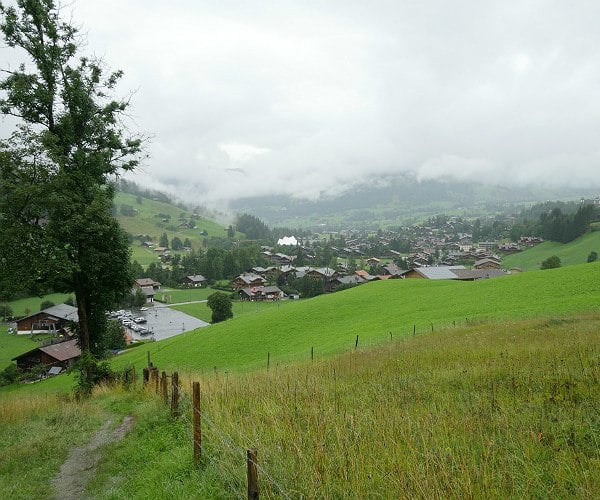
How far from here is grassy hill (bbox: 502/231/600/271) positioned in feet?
381

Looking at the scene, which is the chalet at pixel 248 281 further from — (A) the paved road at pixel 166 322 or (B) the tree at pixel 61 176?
(B) the tree at pixel 61 176

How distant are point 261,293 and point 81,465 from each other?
109 metres

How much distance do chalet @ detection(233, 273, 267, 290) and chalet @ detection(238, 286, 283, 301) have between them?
6961 millimetres

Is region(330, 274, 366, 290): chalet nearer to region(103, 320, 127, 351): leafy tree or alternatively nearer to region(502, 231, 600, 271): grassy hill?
region(502, 231, 600, 271): grassy hill

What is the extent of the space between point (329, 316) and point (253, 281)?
3459 inches

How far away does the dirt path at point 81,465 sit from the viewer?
8.50m

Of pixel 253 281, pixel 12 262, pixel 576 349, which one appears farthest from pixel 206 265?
pixel 576 349

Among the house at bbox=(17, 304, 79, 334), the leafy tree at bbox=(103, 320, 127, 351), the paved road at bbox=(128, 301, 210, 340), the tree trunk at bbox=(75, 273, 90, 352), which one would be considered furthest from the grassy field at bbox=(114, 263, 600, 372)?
the house at bbox=(17, 304, 79, 334)

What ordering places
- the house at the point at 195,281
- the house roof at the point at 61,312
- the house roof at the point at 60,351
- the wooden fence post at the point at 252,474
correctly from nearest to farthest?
the wooden fence post at the point at 252,474, the house roof at the point at 60,351, the house roof at the point at 61,312, the house at the point at 195,281

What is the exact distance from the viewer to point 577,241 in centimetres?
13262

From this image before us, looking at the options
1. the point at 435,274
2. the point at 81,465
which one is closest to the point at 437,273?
the point at 435,274

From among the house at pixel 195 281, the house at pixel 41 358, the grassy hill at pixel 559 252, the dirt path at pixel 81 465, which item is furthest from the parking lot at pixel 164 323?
the grassy hill at pixel 559 252

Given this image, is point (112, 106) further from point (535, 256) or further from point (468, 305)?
point (535, 256)

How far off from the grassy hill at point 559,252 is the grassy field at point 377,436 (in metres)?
122
